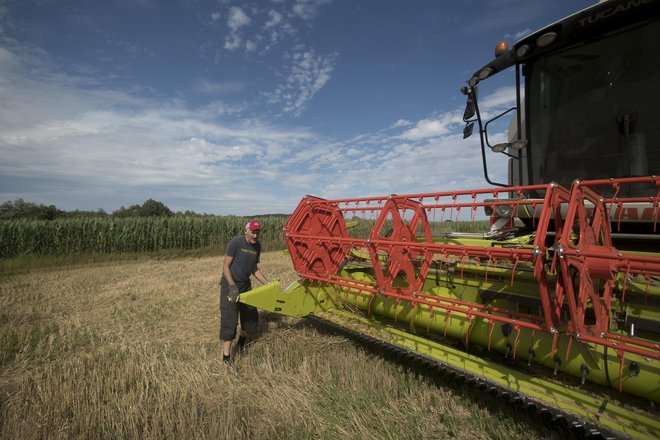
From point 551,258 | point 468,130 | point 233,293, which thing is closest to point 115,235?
point 233,293

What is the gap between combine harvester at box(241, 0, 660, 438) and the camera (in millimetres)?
1995

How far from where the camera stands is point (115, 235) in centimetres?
1509

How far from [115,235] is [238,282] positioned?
1415 centimetres

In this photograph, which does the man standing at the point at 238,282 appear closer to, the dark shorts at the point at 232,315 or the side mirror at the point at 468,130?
the dark shorts at the point at 232,315

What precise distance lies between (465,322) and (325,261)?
5.39 feet

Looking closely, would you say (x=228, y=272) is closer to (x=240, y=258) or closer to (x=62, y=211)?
(x=240, y=258)

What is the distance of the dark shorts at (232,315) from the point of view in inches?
142

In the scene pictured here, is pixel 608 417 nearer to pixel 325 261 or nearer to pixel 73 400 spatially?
pixel 325 261

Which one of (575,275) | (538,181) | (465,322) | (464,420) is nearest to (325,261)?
(465,322)

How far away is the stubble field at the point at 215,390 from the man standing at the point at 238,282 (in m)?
0.22

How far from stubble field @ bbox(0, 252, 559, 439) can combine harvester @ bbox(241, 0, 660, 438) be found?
0.31 m

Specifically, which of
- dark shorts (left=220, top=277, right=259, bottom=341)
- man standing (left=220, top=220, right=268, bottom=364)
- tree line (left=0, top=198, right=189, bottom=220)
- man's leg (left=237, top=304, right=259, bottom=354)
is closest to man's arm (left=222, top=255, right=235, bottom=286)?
man standing (left=220, top=220, right=268, bottom=364)

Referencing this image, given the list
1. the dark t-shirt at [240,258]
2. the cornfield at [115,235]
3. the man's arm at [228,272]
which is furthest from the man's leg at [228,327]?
the cornfield at [115,235]

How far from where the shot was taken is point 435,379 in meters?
3.00
